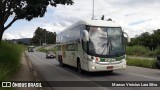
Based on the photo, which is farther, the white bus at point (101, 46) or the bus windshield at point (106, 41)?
the bus windshield at point (106, 41)

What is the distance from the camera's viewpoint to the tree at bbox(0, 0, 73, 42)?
1977cm

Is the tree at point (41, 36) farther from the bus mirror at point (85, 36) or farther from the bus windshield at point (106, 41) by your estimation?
the bus mirror at point (85, 36)

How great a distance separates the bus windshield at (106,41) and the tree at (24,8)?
2589 millimetres

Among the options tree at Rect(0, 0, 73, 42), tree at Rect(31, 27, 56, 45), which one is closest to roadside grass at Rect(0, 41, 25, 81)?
tree at Rect(0, 0, 73, 42)

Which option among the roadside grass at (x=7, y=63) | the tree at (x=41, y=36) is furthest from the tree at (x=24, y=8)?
the tree at (x=41, y=36)

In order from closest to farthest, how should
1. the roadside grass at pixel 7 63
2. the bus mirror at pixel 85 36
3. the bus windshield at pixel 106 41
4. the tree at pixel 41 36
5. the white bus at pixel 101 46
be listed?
the roadside grass at pixel 7 63 < the bus mirror at pixel 85 36 < the white bus at pixel 101 46 < the bus windshield at pixel 106 41 < the tree at pixel 41 36

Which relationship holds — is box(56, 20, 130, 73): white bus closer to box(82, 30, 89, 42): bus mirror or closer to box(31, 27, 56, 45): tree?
box(82, 30, 89, 42): bus mirror

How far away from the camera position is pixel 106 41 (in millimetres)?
18844

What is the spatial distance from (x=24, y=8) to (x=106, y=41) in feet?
19.4

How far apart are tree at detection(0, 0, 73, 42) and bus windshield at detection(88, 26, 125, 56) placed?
8.49ft

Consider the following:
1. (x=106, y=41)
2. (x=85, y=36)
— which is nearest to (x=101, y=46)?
(x=106, y=41)

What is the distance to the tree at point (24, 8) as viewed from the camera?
19766mm

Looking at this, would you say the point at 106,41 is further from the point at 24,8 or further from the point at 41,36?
the point at 41,36

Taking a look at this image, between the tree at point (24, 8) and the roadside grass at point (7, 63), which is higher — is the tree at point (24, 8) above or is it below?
above
